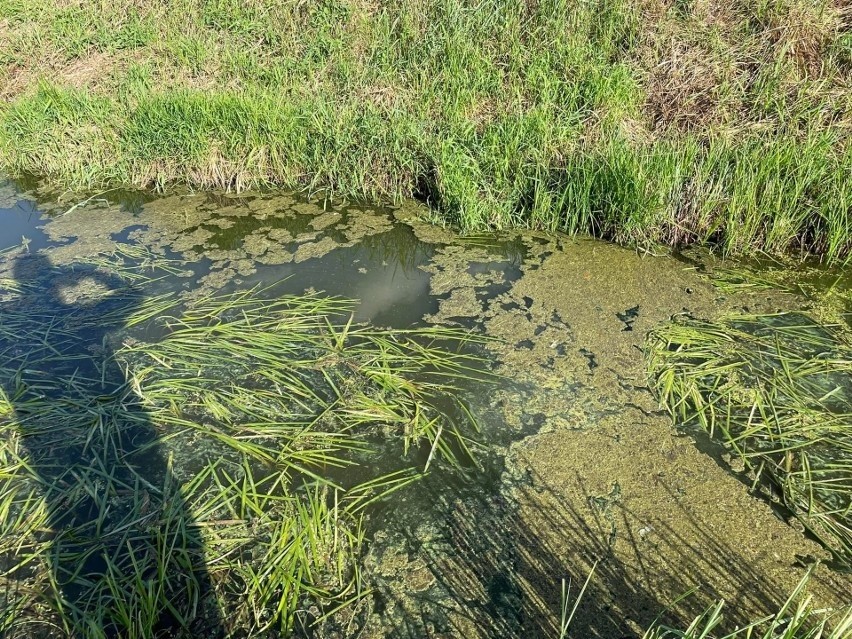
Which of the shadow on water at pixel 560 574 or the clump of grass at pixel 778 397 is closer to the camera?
the shadow on water at pixel 560 574

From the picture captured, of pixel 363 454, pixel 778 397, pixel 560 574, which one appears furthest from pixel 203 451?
pixel 778 397

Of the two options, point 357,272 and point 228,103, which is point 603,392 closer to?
point 357,272

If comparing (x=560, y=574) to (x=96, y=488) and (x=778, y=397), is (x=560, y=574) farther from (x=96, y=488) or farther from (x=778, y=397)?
(x=96, y=488)

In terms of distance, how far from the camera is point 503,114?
3.91 m

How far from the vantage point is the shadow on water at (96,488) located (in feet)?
5.14

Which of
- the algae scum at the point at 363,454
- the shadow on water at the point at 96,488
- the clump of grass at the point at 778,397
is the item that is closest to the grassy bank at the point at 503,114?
the algae scum at the point at 363,454

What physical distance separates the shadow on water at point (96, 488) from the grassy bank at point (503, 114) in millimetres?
1791

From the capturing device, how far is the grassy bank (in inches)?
124

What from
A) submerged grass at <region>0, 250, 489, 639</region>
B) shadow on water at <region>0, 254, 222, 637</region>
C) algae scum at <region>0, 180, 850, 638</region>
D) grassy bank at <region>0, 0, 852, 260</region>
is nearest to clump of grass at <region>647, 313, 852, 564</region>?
algae scum at <region>0, 180, 850, 638</region>

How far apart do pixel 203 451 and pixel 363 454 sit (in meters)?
0.58

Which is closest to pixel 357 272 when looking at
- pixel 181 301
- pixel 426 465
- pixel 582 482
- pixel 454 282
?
pixel 454 282

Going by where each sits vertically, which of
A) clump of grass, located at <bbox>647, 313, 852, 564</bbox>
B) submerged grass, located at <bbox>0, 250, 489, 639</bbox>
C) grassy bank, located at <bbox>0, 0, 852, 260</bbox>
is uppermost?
grassy bank, located at <bbox>0, 0, 852, 260</bbox>

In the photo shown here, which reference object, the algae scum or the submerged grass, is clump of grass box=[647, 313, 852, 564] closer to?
the algae scum

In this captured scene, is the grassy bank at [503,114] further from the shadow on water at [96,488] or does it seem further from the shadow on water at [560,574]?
the shadow on water at [560,574]
